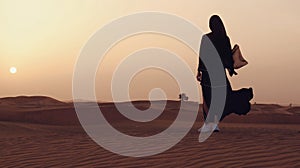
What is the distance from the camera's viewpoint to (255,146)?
766cm

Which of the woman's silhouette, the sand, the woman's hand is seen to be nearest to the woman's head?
the woman's silhouette

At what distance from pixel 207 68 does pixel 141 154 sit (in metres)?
2.89

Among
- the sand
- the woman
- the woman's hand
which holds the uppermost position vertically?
the woman

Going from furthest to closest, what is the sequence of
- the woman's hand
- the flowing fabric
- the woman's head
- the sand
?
the woman's hand, the flowing fabric, the woman's head, the sand

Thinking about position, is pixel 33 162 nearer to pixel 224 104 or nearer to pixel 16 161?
pixel 16 161

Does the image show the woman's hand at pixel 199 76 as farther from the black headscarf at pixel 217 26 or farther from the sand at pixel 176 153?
the sand at pixel 176 153

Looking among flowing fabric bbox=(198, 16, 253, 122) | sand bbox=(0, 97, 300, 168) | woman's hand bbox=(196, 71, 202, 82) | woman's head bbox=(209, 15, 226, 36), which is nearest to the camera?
sand bbox=(0, 97, 300, 168)

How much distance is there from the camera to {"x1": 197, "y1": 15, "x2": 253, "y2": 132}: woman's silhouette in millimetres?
9391

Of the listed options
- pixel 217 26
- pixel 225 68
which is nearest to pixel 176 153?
pixel 225 68

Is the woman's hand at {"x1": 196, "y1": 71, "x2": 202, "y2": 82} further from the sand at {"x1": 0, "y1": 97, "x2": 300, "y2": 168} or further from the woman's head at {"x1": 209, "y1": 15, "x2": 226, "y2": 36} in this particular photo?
the sand at {"x1": 0, "y1": 97, "x2": 300, "y2": 168}

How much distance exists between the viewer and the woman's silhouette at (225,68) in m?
9.39

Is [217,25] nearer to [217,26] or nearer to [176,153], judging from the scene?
A: [217,26]

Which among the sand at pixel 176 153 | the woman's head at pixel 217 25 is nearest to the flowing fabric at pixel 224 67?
the woman's head at pixel 217 25

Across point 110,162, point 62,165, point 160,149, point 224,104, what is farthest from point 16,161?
point 224,104
